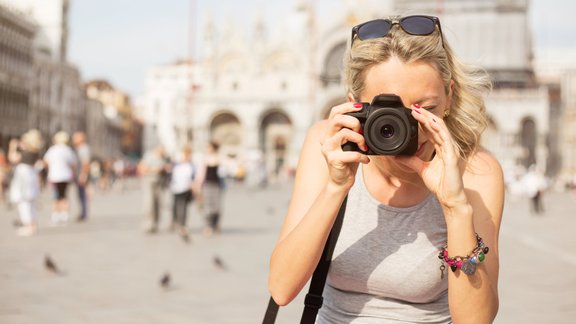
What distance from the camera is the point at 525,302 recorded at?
5.69 meters

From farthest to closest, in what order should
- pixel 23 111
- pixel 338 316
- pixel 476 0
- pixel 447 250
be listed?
pixel 476 0 < pixel 23 111 < pixel 338 316 < pixel 447 250

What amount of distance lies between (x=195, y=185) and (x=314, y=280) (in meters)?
9.58

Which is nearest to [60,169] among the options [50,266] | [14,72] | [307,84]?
[50,266]

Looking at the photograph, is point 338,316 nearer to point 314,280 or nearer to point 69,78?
point 314,280

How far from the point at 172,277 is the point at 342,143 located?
17.7 feet

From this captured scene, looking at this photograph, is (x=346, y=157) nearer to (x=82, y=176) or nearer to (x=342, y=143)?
(x=342, y=143)

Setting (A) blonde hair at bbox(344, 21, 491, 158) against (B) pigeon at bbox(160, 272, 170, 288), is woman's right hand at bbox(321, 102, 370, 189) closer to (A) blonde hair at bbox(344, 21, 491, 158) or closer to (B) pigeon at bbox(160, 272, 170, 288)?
(A) blonde hair at bbox(344, 21, 491, 158)

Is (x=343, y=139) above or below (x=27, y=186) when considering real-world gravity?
above

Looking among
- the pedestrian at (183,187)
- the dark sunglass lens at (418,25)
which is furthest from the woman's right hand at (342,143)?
the pedestrian at (183,187)

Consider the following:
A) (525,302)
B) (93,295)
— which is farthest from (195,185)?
(525,302)

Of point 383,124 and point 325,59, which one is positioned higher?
point 325,59

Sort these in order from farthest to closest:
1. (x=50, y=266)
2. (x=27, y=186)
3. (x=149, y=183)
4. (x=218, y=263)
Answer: (x=149, y=183) → (x=27, y=186) → (x=218, y=263) → (x=50, y=266)

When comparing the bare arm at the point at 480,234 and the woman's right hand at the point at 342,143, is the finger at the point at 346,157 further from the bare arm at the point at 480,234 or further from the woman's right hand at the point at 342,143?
the bare arm at the point at 480,234

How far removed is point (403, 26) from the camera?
171cm
